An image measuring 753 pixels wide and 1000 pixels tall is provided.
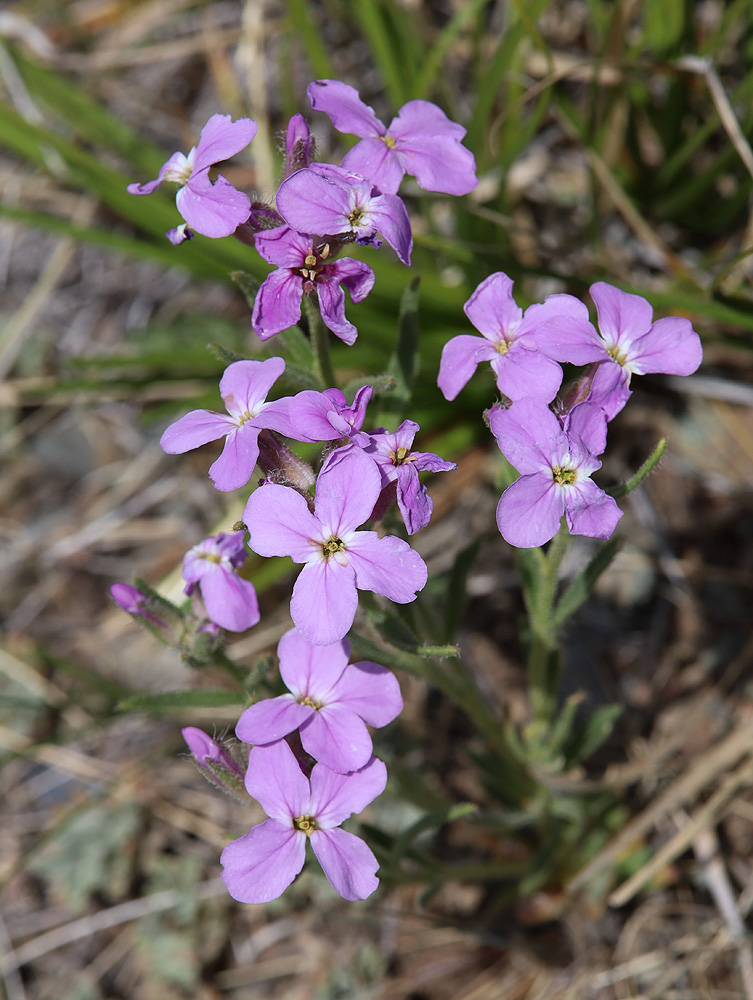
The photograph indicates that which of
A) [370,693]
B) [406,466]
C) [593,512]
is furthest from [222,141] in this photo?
[370,693]

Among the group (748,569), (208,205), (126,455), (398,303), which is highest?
(208,205)

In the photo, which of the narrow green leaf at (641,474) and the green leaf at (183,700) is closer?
the narrow green leaf at (641,474)

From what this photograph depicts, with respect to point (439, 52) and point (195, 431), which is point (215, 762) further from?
point (439, 52)

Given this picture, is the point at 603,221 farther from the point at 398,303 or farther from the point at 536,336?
the point at 536,336

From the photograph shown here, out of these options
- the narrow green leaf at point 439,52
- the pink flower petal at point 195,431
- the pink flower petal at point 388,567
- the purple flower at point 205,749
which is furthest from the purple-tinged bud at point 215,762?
the narrow green leaf at point 439,52

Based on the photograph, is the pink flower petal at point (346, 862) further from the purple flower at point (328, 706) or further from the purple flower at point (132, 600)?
the purple flower at point (132, 600)

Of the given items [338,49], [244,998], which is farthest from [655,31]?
[244,998]
